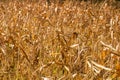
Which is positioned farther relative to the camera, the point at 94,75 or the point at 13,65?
the point at 13,65

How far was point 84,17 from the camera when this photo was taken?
10.0ft

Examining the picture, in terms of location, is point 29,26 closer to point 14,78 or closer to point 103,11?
point 14,78

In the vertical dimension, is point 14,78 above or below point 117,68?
below

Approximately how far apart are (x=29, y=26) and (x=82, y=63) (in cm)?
102

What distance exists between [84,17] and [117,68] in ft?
7.83

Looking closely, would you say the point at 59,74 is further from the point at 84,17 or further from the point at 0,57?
the point at 84,17

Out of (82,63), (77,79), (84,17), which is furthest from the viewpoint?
(84,17)

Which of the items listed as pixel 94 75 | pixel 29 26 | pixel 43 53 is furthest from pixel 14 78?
pixel 29 26

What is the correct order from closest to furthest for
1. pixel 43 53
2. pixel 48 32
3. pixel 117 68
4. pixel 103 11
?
pixel 117 68, pixel 43 53, pixel 48 32, pixel 103 11

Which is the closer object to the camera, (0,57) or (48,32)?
(0,57)

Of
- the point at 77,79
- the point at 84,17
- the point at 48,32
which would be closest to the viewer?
the point at 77,79

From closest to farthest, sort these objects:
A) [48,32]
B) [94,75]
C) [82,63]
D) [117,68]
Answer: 1. [117,68]
2. [94,75]
3. [82,63]
4. [48,32]

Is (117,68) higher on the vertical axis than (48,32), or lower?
higher

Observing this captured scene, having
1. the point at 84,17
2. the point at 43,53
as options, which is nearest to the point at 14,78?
the point at 43,53
